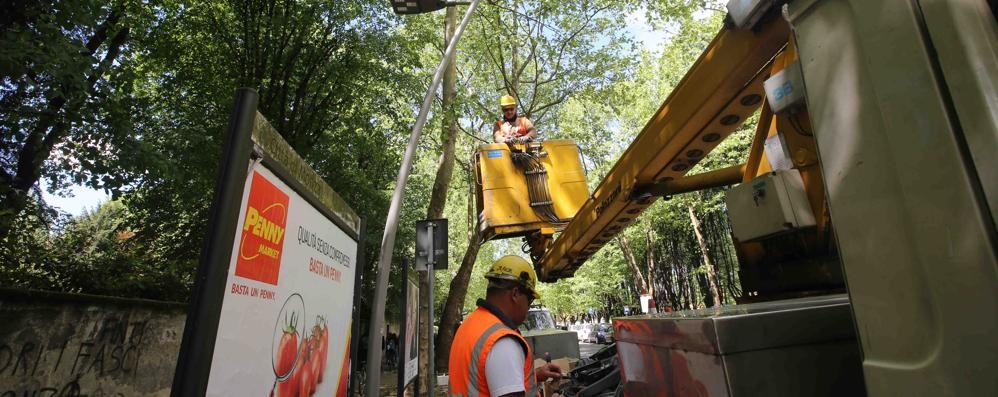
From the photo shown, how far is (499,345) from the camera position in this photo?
2561mm

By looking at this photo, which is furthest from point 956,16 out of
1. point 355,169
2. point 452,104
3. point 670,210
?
point 670,210

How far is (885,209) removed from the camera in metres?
1.28

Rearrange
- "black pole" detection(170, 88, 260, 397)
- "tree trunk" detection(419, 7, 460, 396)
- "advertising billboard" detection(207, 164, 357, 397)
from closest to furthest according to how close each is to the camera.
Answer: "black pole" detection(170, 88, 260, 397) < "advertising billboard" detection(207, 164, 357, 397) < "tree trunk" detection(419, 7, 460, 396)

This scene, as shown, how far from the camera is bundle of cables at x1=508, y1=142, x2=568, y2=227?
7.48m

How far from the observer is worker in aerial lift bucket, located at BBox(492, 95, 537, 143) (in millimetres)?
8109

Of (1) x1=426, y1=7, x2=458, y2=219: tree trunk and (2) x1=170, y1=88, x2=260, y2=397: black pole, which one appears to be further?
(1) x1=426, y1=7, x2=458, y2=219: tree trunk

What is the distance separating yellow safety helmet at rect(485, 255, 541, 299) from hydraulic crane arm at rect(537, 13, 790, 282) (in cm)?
165

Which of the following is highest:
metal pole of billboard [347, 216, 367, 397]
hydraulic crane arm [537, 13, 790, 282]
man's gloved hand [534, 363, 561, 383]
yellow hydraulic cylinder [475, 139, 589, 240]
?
yellow hydraulic cylinder [475, 139, 589, 240]

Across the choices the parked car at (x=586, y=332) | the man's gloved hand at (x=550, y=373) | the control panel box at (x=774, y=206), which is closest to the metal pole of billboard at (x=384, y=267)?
the man's gloved hand at (x=550, y=373)

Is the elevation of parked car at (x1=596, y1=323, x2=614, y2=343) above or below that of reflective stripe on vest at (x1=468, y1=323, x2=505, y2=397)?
above

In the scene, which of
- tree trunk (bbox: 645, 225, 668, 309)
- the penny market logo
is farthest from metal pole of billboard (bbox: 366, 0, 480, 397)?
tree trunk (bbox: 645, 225, 668, 309)

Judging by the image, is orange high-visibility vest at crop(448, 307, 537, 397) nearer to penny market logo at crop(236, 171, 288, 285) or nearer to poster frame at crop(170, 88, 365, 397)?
penny market logo at crop(236, 171, 288, 285)

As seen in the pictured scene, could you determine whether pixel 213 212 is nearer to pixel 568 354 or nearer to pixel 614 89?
pixel 568 354

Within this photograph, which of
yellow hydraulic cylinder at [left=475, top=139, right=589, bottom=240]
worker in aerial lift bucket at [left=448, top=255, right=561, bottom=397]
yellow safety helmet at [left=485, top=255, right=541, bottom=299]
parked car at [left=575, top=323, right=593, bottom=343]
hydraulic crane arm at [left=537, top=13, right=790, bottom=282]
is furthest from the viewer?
parked car at [left=575, top=323, right=593, bottom=343]
